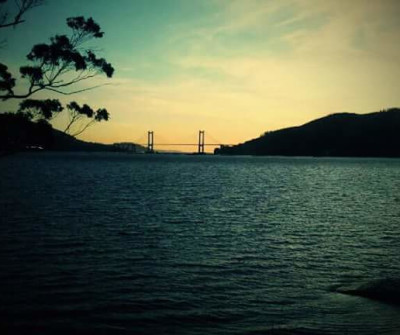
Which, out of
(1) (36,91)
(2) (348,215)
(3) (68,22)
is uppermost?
(3) (68,22)

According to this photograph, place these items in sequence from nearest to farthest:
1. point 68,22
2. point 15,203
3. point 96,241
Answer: point 68,22 → point 96,241 → point 15,203

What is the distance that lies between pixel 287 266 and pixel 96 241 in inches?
447

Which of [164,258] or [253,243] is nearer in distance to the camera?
[164,258]

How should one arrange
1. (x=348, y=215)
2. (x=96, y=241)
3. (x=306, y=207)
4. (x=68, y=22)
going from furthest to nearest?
(x=306, y=207)
(x=348, y=215)
(x=96, y=241)
(x=68, y=22)

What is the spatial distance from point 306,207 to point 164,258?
91.6ft

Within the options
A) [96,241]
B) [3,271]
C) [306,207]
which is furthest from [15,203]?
[306,207]

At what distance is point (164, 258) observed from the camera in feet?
67.1

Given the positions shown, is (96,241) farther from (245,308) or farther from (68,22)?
(68,22)

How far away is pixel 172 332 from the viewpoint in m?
11.7

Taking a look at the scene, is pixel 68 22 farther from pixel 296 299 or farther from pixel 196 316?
pixel 296 299

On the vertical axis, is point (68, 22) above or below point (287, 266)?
above

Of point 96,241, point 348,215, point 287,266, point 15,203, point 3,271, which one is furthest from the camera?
point 15,203

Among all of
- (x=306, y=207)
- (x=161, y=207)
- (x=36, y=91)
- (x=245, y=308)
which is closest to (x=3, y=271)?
(x=36, y=91)

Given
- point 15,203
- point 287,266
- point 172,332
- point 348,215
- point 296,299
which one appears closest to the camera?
point 172,332
